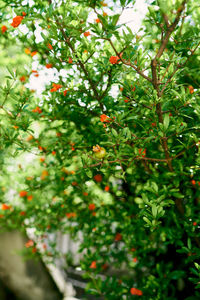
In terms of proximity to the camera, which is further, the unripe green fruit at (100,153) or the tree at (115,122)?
the unripe green fruit at (100,153)

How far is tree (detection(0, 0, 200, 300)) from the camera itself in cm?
111

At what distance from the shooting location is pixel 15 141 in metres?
1.41

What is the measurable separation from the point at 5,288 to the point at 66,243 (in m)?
1.71

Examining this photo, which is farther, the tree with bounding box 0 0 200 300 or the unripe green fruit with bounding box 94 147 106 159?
the unripe green fruit with bounding box 94 147 106 159

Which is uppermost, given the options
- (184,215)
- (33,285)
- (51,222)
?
(184,215)

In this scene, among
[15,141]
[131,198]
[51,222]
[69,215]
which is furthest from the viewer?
[51,222]

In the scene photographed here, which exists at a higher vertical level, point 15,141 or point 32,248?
point 15,141

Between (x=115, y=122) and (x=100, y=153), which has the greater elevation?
(x=115, y=122)

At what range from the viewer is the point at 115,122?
4.07 ft

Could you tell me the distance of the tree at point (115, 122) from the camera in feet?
3.66

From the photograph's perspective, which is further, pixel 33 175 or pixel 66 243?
pixel 66 243

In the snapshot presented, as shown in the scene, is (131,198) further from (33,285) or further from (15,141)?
(33,285)

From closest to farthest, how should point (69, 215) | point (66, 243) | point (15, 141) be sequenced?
point (15, 141)
point (69, 215)
point (66, 243)

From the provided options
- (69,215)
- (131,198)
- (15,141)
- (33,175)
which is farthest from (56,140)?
(69,215)
